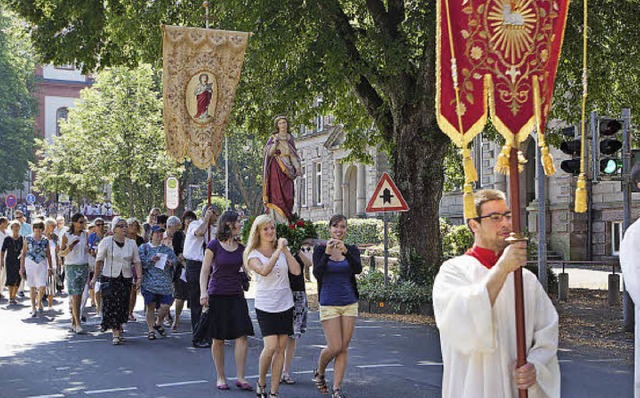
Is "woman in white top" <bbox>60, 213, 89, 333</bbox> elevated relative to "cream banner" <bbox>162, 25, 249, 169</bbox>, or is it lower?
lower

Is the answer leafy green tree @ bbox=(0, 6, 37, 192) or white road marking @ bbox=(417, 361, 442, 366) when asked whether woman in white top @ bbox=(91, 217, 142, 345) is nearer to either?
white road marking @ bbox=(417, 361, 442, 366)

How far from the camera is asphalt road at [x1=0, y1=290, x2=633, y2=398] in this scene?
1023 centimetres

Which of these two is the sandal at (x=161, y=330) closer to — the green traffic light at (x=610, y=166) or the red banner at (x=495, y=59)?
the green traffic light at (x=610, y=166)

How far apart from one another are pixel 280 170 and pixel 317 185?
46363 millimetres

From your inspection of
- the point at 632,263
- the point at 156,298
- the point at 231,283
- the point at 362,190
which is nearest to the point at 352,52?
the point at 156,298

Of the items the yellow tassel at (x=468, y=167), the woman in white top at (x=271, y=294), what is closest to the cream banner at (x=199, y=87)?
the woman in white top at (x=271, y=294)

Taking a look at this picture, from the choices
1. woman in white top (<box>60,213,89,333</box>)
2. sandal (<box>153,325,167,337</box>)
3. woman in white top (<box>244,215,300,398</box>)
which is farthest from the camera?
woman in white top (<box>60,213,89,333</box>)

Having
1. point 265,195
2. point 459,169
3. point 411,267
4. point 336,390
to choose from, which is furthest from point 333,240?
point 459,169

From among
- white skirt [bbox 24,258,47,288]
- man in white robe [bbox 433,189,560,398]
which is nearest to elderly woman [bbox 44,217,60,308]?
white skirt [bbox 24,258,47,288]

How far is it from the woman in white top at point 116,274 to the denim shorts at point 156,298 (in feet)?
1.39

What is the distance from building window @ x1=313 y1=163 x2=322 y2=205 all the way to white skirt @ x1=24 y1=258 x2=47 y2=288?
136 feet

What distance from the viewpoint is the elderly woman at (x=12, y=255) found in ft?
68.5

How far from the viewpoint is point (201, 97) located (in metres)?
14.7

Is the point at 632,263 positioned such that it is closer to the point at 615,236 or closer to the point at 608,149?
the point at 608,149
